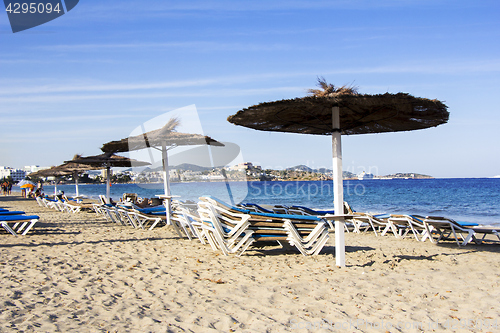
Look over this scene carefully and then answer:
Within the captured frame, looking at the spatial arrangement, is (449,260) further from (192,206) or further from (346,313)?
(192,206)

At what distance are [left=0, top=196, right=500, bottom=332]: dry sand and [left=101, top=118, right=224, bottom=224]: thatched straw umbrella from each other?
9.55ft

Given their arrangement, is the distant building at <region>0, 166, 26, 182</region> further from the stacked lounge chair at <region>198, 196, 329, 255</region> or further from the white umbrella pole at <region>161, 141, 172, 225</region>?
the stacked lounge chair at <region>198, 196, 329, 255</region>

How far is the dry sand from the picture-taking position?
298 cm

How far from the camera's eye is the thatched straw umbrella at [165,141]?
330 inches

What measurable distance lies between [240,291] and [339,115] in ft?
9.27

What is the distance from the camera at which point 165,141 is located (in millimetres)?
8617

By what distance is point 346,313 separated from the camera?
3227 millimetres

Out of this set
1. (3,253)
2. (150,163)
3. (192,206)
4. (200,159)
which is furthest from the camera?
(200,159)

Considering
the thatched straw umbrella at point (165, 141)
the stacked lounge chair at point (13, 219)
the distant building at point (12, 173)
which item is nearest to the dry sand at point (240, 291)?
the stacked lounge chair at point (13, 219)

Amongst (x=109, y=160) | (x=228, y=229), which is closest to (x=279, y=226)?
(x=228, y=229)

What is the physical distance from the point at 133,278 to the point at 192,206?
4.55m

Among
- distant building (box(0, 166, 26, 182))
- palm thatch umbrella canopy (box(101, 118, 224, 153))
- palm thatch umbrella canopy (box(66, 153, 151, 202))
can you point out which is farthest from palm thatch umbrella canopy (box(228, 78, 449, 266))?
distant building (box(0, 166, 26, 182))

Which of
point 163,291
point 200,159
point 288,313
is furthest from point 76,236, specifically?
point 200,159

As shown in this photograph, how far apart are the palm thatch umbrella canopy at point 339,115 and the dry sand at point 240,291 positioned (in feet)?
3.42
